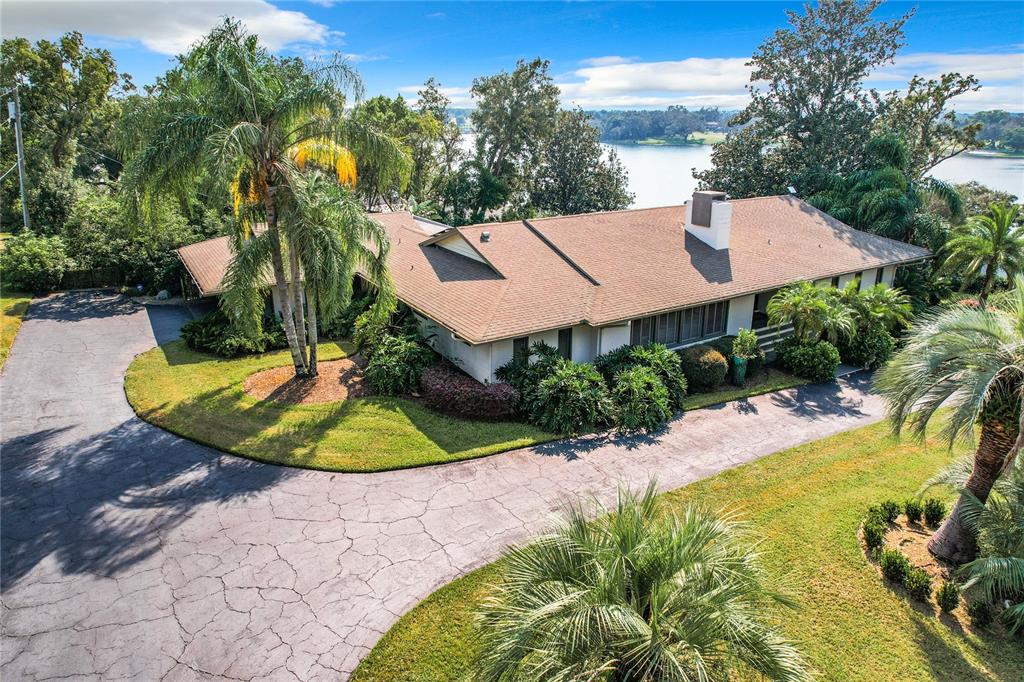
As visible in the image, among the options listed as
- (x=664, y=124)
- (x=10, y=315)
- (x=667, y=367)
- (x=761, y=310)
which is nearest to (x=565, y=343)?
(x=667, y=367)

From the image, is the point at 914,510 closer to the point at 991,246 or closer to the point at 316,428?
→ the point at 316,428

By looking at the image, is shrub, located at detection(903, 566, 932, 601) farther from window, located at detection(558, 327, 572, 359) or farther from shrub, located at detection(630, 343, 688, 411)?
window, located at detection(558, 327, 572, 359)

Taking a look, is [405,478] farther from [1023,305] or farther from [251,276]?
[1023,305]

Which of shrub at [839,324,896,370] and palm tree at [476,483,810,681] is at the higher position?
palm tree at [476,483,810,681]

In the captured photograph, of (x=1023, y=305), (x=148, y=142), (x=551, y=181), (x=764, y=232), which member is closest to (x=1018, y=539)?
(x=1023, y=305)

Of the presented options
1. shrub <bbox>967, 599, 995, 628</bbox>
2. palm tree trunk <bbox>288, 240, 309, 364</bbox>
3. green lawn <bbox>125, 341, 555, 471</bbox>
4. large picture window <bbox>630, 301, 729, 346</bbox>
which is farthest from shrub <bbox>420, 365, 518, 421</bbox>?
shrub <bbox>967, 599, 995, 628</bbox>

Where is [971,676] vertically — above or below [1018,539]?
below
